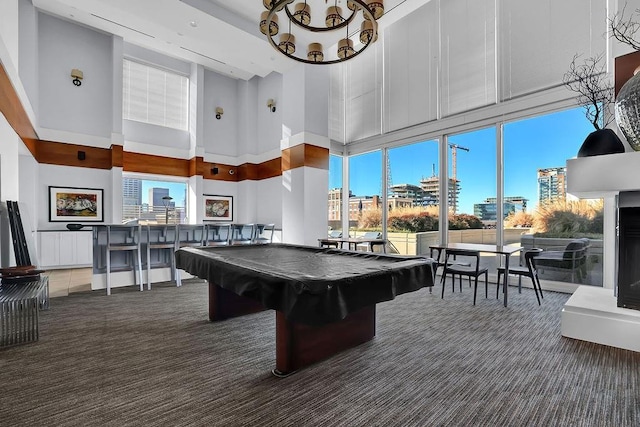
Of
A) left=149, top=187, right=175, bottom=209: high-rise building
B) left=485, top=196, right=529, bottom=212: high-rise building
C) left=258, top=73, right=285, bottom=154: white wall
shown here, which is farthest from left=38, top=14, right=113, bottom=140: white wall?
left=485, top=196, right=529, bottom=212: high-rise building

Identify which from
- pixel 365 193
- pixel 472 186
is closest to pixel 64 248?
pixel 365 193

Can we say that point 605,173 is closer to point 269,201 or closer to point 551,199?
point 551,199

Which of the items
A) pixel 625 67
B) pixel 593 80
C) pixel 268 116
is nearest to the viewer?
pixel 625 67

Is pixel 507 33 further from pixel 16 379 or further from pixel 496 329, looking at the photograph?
pixel 16 379

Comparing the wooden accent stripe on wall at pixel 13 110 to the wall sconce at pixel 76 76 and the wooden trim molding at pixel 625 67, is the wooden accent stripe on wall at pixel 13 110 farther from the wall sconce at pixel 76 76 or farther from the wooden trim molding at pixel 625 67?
the wooden trim molding at pixel 625 67

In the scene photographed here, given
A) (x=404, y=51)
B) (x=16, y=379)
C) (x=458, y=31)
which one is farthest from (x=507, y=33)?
(x=16, y=379)

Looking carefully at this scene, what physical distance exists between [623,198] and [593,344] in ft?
4.48

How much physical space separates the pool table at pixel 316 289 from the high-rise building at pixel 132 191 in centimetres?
594

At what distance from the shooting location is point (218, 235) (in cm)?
595

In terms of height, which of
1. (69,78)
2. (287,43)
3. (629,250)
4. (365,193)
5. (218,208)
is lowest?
(629,250)

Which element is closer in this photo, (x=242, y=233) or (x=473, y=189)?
(x=473, y=189)

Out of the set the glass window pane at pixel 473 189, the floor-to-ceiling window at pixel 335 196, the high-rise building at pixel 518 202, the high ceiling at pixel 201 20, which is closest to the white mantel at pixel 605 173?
the high-rise building at pixel 518 202

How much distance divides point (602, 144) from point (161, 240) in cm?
611

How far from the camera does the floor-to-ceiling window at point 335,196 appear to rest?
8289mm
